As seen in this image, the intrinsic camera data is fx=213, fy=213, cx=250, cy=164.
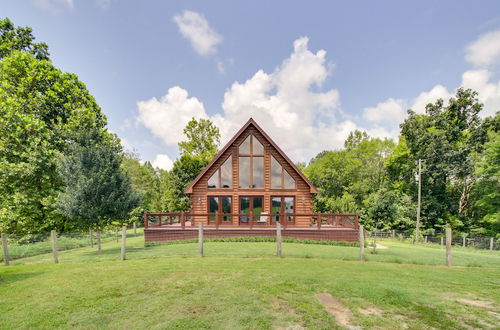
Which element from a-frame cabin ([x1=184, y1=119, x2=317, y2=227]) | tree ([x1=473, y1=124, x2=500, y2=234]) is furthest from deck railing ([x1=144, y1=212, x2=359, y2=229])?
tree ([x1=473, y1=124, x2=500, y2=234])

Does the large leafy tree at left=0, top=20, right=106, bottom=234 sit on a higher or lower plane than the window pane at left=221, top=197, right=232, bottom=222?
higher

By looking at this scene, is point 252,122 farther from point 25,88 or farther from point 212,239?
point 25,88

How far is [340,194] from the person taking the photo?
3653cm

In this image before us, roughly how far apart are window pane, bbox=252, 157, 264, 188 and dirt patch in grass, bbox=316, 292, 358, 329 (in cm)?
1292

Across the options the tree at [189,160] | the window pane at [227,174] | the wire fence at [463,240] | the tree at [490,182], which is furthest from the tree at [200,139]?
the tree at [490,182]

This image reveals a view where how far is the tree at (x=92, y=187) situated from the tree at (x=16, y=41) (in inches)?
531

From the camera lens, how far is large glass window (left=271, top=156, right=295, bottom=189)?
17922mm

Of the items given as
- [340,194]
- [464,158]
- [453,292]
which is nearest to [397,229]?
[340,194]

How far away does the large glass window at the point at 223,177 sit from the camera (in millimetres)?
17922

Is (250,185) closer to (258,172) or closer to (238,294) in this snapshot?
(258,172)

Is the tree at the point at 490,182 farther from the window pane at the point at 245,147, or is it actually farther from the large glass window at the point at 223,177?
the large glass window at the point at 223,177

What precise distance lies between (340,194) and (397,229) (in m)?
9.46

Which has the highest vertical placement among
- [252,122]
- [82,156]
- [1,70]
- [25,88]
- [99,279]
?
[1,70]

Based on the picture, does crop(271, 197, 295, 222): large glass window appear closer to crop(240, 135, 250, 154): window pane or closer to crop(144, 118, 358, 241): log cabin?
crop(144, 118, 358, 241): log cabin
